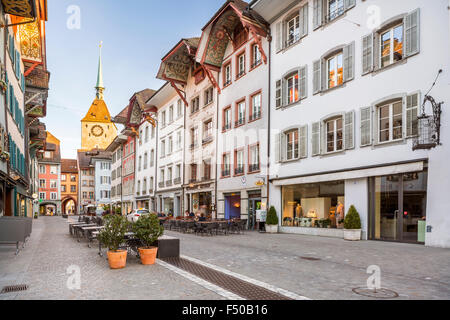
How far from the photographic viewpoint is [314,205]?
61.7 ft

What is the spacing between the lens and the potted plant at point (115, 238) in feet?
27.7

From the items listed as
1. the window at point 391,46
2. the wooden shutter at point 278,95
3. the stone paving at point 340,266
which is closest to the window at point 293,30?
the wooden shutter at point 278,95

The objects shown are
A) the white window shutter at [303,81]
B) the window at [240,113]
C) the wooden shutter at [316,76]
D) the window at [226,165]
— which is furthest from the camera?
the window at [226,165]

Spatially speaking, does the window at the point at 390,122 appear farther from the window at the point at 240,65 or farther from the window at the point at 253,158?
the window at the point at 240,65

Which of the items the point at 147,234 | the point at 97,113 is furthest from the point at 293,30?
the point at 97,113

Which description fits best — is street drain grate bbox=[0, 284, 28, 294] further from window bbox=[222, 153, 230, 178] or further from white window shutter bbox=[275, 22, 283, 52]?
window bbox=[222, 153, 230, 178]

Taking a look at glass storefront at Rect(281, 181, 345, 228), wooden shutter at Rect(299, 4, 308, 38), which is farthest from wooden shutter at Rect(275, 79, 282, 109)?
glass storefront at Rect(281, 181, 345, 228)

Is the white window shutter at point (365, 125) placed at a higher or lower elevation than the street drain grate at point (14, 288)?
higher

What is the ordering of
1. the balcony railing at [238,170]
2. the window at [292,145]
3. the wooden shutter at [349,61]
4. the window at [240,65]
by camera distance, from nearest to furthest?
1. the wooden shutter at [349,61]
2. the window at [292,145]
3. the balcony railing at [238,170]
4. the window at [240,65]

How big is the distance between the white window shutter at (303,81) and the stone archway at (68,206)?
84203mm

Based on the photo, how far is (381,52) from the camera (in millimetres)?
15391

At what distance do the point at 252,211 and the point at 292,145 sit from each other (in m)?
5.41

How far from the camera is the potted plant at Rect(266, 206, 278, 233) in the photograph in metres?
20.4
